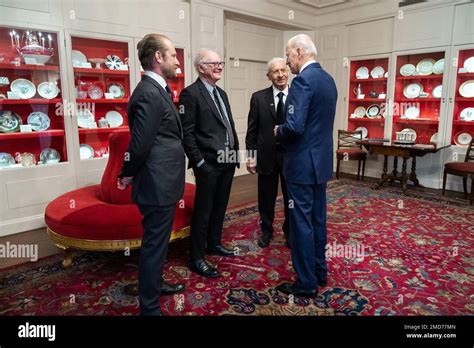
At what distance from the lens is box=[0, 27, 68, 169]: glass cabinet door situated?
3.59 m

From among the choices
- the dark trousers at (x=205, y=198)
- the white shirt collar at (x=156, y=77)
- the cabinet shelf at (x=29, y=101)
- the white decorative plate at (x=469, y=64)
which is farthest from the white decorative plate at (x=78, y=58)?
the white decorative plate at (x=469, y=64)

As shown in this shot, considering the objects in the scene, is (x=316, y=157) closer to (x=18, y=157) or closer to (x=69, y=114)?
(x=69, y=114)

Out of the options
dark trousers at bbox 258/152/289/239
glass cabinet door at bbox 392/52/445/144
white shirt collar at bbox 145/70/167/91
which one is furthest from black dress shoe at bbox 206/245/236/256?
glass cabinet door at bbox 392/52/445/144

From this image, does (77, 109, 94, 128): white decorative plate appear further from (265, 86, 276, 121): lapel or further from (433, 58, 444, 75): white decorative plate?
(433, 58, 444, 75): white decorative plate

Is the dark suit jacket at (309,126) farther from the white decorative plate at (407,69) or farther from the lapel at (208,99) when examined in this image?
the white decorative plate at (407,69)

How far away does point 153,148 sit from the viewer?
183cm

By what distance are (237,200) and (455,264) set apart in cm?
256

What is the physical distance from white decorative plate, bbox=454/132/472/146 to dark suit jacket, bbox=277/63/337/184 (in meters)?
4.01

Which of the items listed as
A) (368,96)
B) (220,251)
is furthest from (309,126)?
(368,96)

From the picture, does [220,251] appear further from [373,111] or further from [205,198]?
[373,111]

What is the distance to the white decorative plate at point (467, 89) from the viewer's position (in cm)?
498

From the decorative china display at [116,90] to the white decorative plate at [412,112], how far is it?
4.34 metres
